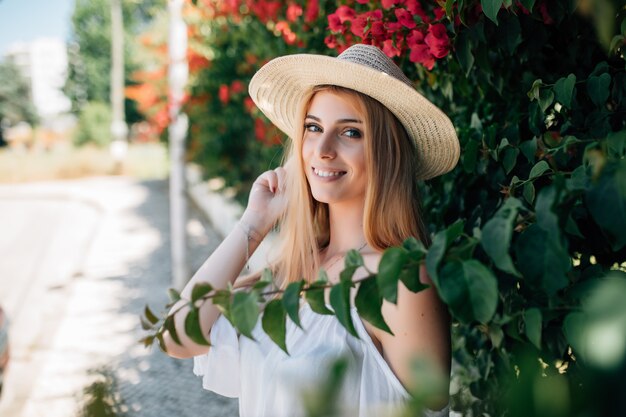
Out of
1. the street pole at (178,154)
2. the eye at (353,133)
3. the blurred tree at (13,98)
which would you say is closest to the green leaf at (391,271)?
the eye at (353,133)

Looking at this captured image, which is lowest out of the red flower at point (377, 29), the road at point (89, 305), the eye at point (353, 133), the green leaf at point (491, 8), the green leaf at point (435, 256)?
the road at point (89, 305)

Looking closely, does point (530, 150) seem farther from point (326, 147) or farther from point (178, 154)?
point (178, 154)

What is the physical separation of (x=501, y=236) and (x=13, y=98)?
175 feet

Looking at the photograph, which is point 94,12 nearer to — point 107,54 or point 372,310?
point 107,54

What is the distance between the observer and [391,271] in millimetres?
880

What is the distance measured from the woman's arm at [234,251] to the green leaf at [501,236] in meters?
1.14

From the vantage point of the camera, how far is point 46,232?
11203mm

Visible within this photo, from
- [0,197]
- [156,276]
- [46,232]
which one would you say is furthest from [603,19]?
[0,197]

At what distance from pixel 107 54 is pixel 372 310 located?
44.9 meters

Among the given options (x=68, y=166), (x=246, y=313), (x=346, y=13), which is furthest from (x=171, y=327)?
(x=68, y=166)

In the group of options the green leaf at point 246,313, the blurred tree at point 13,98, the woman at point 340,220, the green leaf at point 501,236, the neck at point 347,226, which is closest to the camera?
the green leaf at point 501,236

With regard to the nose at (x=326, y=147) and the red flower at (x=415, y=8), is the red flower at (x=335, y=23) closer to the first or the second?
the red flower at (x=415, y=8)

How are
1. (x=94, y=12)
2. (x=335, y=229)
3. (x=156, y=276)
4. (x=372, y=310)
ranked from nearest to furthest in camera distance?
(x=372, y=310)
(x=335, y=229)
(x=156, y=276)
(x=94, y=12)

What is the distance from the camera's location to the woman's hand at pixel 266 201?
209cm
